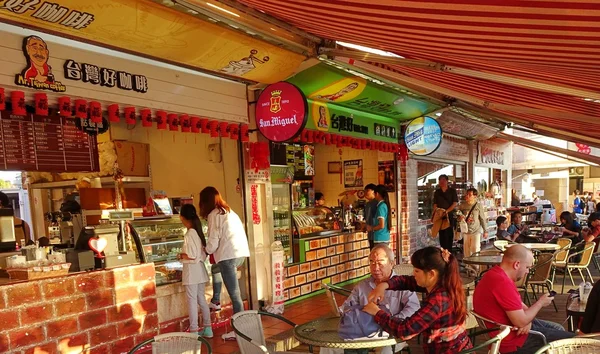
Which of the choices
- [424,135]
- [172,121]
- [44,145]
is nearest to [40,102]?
[44,145]

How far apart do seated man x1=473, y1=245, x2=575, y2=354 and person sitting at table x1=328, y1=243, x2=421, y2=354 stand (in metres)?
0.49

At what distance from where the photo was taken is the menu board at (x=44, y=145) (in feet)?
14.9

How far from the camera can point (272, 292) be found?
625 centimetres

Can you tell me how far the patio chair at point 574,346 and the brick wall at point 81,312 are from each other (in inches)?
146

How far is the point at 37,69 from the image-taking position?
4020 mm

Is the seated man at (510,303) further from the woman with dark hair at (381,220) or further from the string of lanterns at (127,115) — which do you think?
the woman with dark hair at (381,220)

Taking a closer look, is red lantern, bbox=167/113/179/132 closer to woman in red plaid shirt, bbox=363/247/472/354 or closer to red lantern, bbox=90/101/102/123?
red lantern, bbox=90/101/102/123

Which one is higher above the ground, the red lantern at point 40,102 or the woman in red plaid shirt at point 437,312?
the red lantern at point 40,102

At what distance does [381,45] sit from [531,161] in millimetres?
19663

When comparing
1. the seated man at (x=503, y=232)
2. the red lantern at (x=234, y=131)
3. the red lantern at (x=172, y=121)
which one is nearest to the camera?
the red lantern at (x=172, y=121)

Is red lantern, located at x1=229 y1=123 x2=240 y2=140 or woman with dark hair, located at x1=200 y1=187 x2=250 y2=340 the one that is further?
red lantern, located at x1=229 y1=123 x2=240 y2=140

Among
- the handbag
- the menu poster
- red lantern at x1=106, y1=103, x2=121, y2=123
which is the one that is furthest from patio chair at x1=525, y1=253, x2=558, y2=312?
red lantern at x1=106, y1=103, x2=121, y2=123

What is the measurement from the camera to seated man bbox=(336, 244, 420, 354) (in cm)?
331

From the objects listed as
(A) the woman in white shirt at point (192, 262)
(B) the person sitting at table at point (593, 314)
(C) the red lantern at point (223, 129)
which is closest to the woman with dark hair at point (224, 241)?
(A) the woman in white shirt at point (192, 262)
